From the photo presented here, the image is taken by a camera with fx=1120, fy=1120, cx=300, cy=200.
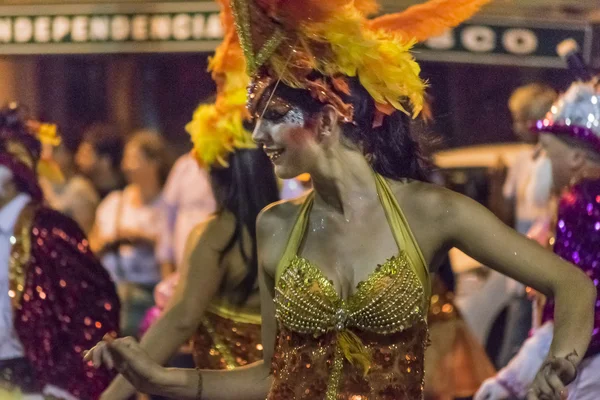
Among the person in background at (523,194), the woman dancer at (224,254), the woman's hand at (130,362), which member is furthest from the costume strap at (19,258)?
the person in background at (523,194)

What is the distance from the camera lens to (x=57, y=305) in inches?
Result: 177

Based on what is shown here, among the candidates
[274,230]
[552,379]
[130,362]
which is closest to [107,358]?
[130,362]

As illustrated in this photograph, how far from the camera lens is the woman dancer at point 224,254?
415 centimetres

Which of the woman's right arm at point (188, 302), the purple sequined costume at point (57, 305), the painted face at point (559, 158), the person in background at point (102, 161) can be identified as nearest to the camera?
the woman's right arm at point (188, 302)

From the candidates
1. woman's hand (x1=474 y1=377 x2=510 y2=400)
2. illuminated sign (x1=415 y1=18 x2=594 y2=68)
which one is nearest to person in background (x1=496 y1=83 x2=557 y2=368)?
illuminated sign (x1=415 y1=18 x2=594 y2=68)

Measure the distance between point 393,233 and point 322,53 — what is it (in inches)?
20.7

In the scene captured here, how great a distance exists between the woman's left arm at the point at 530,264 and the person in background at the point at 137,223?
4739 millimetres

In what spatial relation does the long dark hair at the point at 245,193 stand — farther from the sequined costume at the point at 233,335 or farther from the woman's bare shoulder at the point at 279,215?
the woman's bare shoulder at the point at 279,215

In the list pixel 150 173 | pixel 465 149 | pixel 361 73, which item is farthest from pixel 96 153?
pixel 361 73

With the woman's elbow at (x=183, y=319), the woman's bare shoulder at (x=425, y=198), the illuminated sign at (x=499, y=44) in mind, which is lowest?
the woman's elbow at (x=183, y=319)

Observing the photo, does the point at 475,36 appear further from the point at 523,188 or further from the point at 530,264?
the point at 530,264

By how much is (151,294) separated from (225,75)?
3.27 metres

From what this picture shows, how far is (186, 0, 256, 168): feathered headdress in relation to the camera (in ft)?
14.7

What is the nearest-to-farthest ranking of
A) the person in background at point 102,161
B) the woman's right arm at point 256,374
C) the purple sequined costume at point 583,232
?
the woman's right arm at point 256,374 → the purple sequined costume at point 583,232 → the person in background at point 102,161
